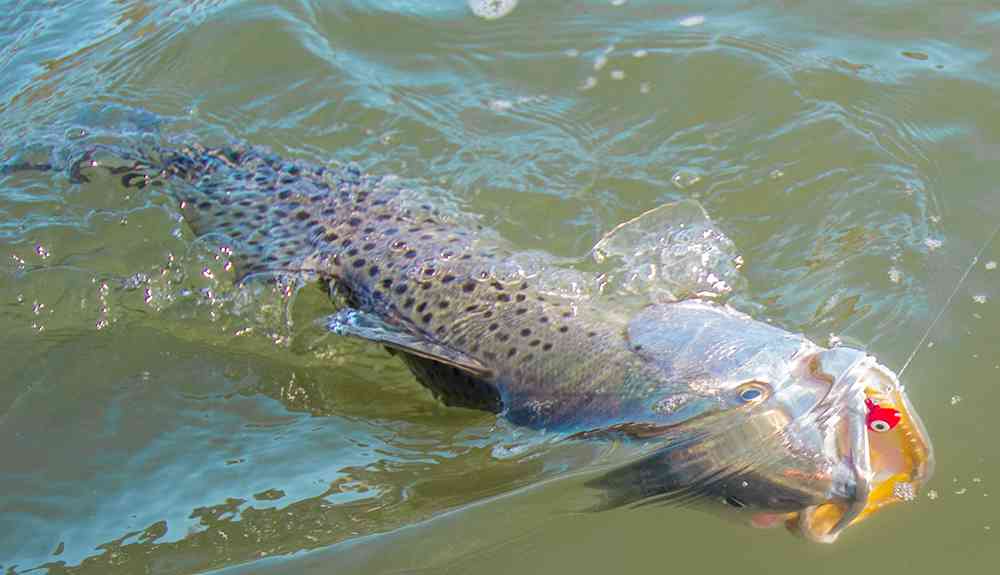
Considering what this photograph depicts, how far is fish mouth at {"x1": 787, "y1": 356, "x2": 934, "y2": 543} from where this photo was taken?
3244mm

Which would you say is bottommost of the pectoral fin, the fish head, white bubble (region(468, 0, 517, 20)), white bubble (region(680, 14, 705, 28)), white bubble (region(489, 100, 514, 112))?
the fish head

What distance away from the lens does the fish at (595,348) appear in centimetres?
334

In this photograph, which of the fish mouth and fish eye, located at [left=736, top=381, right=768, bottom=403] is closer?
the fish mouth

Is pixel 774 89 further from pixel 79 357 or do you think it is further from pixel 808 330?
pixel 79 357

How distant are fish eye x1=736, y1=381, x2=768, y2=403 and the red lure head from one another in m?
0.36

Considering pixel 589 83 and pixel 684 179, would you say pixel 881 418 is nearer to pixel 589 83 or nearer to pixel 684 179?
pixel 684 179

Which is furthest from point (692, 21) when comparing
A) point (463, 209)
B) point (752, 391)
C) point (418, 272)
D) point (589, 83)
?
point (752, 391)

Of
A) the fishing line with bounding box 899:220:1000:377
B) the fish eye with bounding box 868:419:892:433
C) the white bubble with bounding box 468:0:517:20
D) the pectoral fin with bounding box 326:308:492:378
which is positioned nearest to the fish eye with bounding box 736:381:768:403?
the fish eye with bounding box 868:419:892:433

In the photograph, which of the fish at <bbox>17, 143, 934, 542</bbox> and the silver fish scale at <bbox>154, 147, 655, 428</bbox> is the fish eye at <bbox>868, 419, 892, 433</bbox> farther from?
the silver fish scale at <bbox>154, 147, 655, 428</bbox>

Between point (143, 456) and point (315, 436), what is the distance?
0.73 m

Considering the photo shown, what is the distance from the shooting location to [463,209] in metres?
5.76

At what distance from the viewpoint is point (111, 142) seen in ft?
20.1

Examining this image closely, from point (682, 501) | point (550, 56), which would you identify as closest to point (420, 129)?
point (550, 56)

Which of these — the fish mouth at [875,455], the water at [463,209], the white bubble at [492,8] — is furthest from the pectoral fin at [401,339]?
the white bubble at [492,8]
